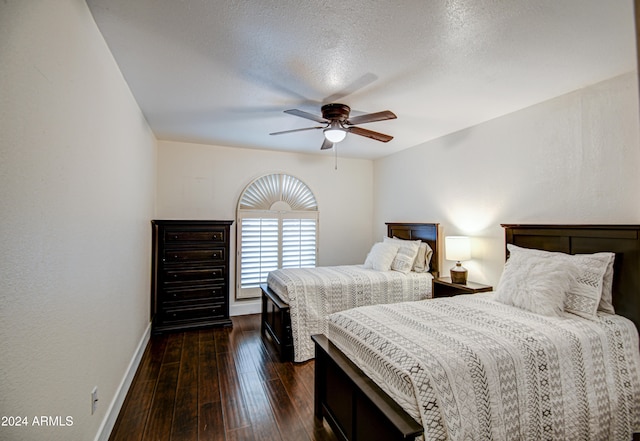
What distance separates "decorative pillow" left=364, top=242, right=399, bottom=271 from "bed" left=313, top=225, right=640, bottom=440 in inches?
62.0

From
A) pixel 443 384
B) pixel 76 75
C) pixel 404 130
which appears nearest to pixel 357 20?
pixel 76 75

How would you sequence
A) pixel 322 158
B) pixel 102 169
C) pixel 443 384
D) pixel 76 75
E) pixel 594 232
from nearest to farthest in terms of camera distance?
pixel 443 384
pixel 76 75
pixel 102 169
pixel 594 232
pixel 322 158

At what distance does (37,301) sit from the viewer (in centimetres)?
114

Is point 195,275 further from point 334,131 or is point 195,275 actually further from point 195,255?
point 334,131

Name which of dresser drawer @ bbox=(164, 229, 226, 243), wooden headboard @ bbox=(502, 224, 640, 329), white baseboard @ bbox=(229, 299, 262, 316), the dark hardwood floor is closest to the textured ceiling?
wooden headboard @ bbox=(502, 224, 640, 329)

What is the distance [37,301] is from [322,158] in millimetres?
4541

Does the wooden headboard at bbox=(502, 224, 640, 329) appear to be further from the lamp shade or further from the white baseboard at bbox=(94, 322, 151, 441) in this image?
the white baseboard at bbox=(94, 322, 151, 441)

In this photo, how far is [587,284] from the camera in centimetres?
218

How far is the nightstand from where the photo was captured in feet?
10.4

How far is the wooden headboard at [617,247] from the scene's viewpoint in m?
2.16

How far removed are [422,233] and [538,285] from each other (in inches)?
80.6

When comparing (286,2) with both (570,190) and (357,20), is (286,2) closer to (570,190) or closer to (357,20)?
(357,20)

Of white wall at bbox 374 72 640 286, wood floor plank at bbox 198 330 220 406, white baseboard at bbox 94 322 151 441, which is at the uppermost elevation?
white wall at bbox 374 72 640 286

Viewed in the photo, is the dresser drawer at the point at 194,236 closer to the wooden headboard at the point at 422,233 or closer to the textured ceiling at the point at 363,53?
the textured ceiling at the point at 363,53
